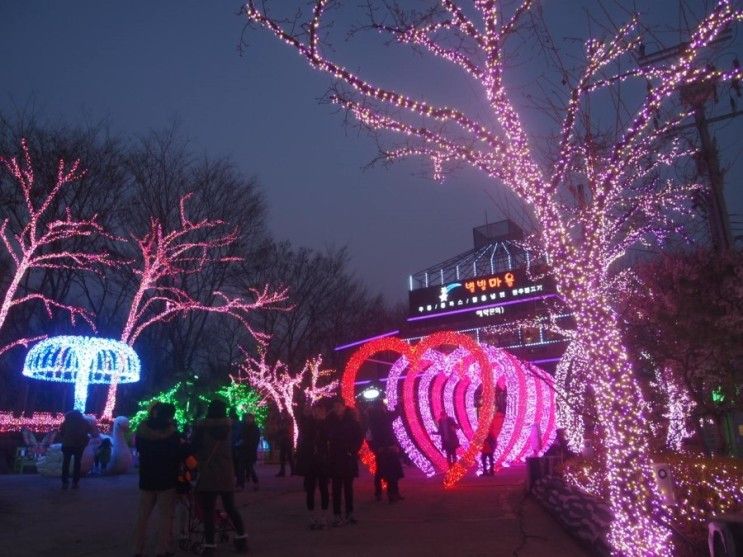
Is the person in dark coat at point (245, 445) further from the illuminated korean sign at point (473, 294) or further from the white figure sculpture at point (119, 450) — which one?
the illuminated korean sign at point (473, 294)

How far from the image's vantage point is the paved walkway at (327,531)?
253 inches

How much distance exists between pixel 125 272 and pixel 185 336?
3462mm

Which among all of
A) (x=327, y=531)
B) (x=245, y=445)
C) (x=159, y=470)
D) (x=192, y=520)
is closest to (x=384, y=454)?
(x=327, y=531)

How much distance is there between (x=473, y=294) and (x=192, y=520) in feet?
116

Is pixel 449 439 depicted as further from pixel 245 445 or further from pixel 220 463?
pixel 220 463

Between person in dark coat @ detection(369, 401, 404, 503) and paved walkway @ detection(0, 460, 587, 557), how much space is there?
0.27 metres

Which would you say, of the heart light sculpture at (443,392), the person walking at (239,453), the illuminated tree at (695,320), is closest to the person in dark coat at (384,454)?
the heart light sculpture at (443,392)

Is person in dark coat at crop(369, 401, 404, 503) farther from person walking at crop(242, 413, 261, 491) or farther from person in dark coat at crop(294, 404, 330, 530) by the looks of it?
person walking at crop(242, 413, 261, 491)

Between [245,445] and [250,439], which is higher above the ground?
[250,439]

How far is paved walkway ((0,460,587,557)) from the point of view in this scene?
6.42 metres

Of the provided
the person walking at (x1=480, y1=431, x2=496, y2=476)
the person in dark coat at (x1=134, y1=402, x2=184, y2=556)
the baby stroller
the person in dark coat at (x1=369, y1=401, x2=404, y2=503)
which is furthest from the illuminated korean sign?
the person in dark coat at (x1=134, y1=402, x2=184, y2=556)

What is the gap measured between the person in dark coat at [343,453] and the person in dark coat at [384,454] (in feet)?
6.47

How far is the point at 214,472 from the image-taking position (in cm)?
636

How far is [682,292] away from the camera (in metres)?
10.9
